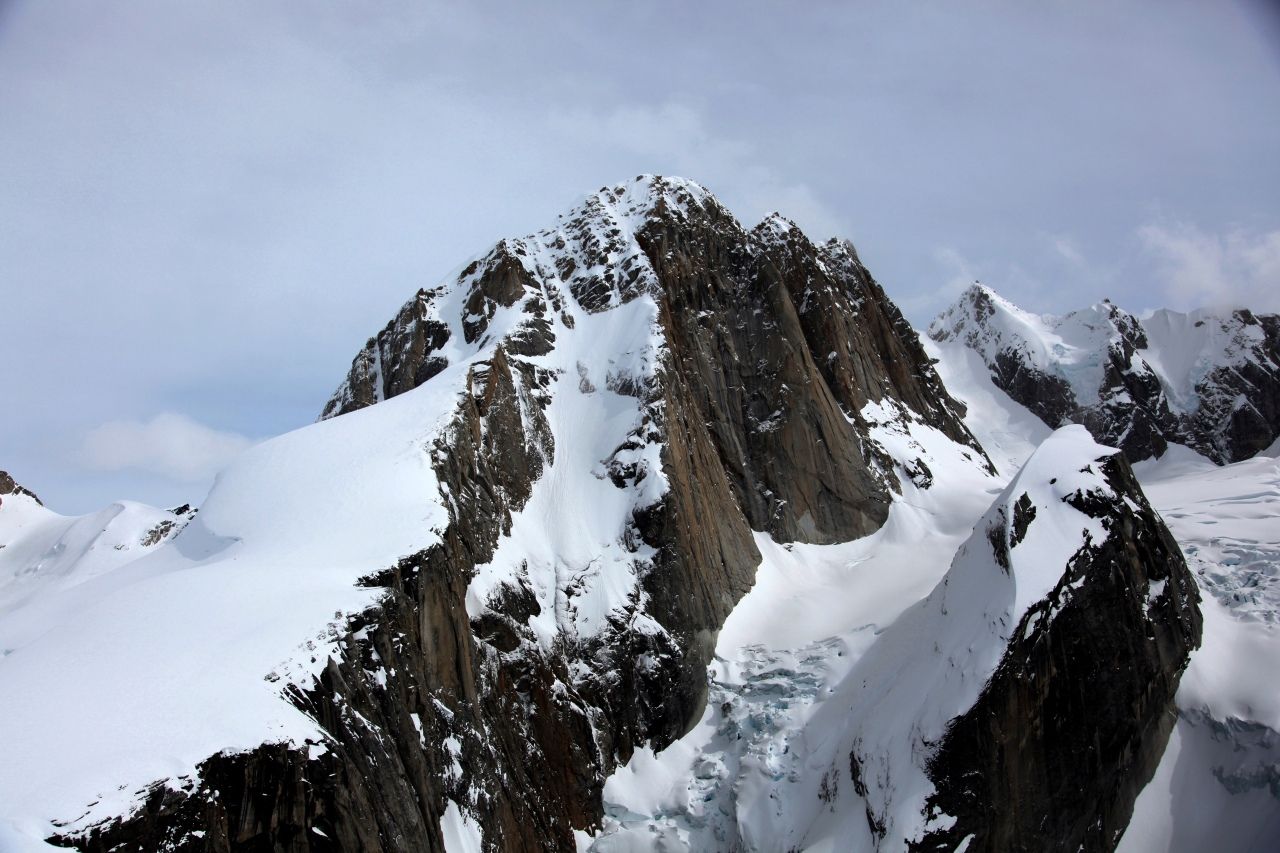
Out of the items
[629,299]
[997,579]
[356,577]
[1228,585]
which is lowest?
[1228,585]

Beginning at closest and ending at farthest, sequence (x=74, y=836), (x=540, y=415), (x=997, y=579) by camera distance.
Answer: (x=74, y=836) < (x=997, y=579) < (x=540, y=415)

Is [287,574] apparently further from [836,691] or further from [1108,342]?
[1108,342]

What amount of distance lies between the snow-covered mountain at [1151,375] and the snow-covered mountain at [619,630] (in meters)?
40.7

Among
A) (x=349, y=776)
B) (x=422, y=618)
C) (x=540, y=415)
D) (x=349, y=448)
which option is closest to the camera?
(x=349, y=776)

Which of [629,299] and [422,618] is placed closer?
[422,618]

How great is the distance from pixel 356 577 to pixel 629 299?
1511 inches

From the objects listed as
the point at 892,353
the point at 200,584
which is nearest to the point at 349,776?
the point at 200,584

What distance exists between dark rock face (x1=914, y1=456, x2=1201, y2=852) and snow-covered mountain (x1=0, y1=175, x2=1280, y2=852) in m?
0.15

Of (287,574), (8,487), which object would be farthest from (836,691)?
(8,487)

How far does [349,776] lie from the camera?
23.8m

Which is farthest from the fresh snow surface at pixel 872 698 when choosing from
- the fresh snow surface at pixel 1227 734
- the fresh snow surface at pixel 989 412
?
the fresh snow surface at pixel 989 412

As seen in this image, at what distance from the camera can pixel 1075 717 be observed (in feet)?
110

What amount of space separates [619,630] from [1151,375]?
8326 cm

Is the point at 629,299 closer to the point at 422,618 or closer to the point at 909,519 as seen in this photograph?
the point at 909,519
